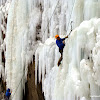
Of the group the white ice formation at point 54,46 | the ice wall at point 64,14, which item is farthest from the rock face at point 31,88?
the ice wall at point 64,14

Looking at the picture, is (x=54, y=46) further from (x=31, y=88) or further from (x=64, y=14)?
(x=31, y=88)

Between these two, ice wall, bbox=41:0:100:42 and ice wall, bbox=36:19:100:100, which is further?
ice wall, bbox=41:0:100:42

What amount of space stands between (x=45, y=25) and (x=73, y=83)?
12.0 ft

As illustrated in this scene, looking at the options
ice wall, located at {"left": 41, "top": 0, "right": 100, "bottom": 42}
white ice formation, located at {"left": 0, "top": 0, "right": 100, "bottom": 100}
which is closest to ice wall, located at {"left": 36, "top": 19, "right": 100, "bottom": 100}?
white ice formation, located at {"left": 0, "top": 0, "right": 100, "bottom": 100}

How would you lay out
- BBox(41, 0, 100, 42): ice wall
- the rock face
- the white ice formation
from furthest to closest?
the rock face < BBox(41, 0, 100, 42): ice wall < the white ice formation

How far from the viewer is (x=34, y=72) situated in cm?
687

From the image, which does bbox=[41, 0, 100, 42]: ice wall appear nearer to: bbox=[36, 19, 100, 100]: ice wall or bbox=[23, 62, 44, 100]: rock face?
bbox=[36, 19, 100, 100]: ice wall

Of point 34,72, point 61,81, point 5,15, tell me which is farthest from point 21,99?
point 5,15

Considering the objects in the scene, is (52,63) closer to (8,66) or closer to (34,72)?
(34,72)

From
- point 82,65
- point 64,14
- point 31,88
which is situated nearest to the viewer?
point 82,65

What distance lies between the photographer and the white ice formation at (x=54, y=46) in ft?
9.80

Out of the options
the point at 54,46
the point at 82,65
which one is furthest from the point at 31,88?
the point at 82,65

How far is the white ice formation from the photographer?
9.80 ft

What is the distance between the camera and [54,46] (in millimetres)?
5422
